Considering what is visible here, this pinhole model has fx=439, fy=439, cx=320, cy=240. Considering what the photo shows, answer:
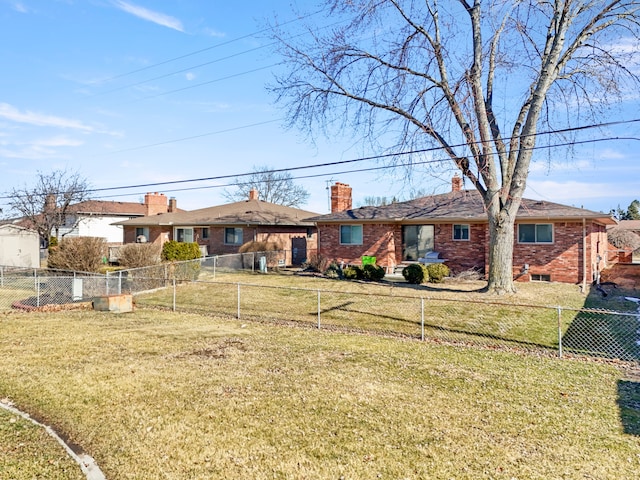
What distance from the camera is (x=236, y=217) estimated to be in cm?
2691

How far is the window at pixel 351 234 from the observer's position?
22.4 meters

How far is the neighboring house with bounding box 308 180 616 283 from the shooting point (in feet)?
56.7

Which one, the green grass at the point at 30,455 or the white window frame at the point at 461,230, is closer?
the green grass at the point at 30,455

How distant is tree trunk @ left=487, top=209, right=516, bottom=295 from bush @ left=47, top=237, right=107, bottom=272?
49.7 feet

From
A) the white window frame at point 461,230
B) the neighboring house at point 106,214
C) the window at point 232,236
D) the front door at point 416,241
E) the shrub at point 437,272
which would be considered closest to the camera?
the shrub at point 437,272

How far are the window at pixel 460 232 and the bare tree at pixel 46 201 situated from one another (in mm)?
23072

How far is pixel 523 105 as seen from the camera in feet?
50.3

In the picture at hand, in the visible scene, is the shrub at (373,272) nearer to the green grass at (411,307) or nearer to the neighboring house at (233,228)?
the green grass at (411,307)

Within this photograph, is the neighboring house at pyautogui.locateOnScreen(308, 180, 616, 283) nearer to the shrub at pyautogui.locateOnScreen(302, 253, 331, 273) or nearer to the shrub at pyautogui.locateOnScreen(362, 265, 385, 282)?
the shrub at pyautogui.locateOnScreen(302, 253, 331, 273)

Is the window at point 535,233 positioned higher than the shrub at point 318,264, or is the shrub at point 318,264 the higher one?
the window at point 535,233

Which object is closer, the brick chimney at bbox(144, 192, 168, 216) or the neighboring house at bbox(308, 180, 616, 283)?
the neighboring house at bbox(308, 180, 616, 283)

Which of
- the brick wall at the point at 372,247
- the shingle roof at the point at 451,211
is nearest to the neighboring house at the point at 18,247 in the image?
the shingle roof at the point at 451,211

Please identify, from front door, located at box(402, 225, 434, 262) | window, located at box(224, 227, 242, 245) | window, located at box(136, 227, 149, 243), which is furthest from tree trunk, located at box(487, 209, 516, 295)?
window, located at box(136, 227, 149, 243)

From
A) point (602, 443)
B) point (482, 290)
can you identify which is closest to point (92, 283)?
point (482, 290)
